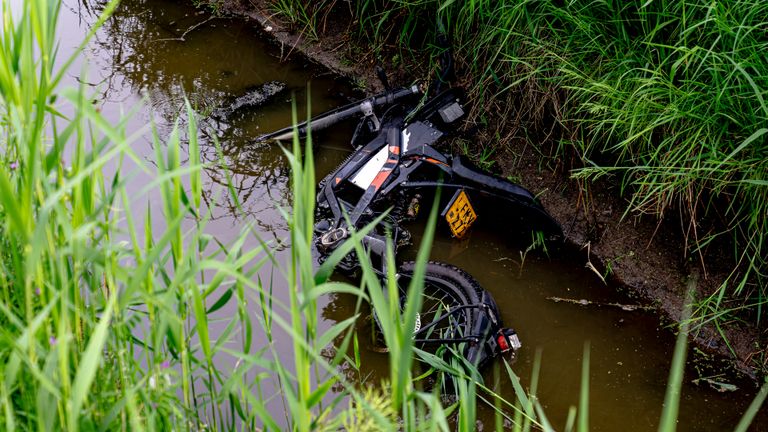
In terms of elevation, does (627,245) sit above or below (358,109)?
below

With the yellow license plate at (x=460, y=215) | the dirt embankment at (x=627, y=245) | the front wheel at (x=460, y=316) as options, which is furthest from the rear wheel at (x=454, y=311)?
the dirt embankment at (x=627, y=245)

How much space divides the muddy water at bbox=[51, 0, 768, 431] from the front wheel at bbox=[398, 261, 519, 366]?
295mm

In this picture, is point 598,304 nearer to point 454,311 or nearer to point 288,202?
point 454,311

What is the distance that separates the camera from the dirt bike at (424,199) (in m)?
4.21

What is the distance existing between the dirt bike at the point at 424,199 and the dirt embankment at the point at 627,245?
296mm

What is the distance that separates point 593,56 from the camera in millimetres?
4645

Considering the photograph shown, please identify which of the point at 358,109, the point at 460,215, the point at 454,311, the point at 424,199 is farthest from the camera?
the point at 358,109

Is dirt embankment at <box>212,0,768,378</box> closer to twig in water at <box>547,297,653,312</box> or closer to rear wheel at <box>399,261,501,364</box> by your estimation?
Result: twig in water at <box>547,297,653,312</box>

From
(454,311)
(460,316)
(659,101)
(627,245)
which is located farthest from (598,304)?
(659,101)

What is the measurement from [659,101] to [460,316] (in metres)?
1.65

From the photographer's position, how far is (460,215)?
4.69m

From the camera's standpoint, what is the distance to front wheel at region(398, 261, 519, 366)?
154 inches

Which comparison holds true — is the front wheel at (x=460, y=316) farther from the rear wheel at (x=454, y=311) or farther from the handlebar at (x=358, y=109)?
the handlebar at (x=358, y=109)

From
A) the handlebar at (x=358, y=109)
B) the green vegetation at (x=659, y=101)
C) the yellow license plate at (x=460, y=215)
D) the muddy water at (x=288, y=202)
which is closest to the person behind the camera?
the green vegetation at (x=659, y=101)
